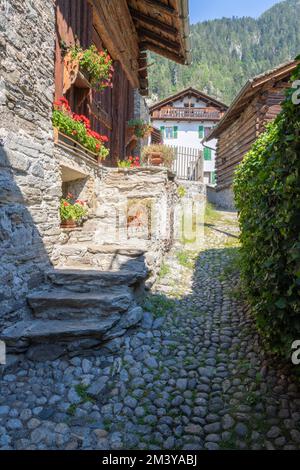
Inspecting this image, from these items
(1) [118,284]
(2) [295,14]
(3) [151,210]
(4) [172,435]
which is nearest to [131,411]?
(4) [172,435]

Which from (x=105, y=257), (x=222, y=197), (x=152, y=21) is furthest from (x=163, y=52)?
(x=222, y=197)

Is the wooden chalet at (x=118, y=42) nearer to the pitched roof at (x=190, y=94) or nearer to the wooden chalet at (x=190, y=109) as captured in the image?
the pitched roof at (x=190, y=94)

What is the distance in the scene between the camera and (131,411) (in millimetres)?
2746

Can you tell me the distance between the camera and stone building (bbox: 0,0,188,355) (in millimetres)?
3361

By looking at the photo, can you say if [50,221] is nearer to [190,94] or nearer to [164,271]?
[164,271]

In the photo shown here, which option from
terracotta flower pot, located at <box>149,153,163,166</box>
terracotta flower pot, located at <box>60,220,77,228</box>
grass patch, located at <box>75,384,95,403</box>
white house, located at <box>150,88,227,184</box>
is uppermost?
white house, located at <box>150,88,227,184</box>

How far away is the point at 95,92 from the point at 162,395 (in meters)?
5.74

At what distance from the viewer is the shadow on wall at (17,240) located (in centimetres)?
334

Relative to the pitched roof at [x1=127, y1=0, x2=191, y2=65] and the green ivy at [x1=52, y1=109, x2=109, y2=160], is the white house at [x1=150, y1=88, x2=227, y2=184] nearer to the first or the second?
the pitched roof at [x1=127, y1=0, x2=191, y2=65]

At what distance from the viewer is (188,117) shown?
27453mm

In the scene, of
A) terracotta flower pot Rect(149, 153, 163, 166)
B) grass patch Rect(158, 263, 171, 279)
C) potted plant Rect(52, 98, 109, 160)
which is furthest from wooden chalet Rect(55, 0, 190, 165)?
grass patch Rect(158, 263, 171, 279)

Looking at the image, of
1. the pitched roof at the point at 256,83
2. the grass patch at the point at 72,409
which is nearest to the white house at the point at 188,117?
the pitched roof at the point at 256,83

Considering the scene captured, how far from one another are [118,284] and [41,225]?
1267 millimetres
